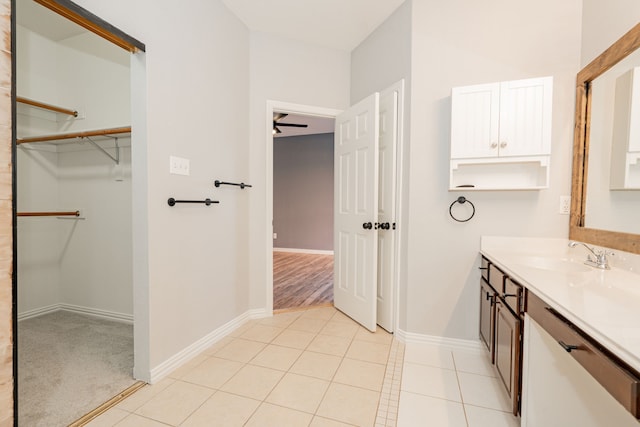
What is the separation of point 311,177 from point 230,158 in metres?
4.30

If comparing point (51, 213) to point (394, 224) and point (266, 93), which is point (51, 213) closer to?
point (266, 93)

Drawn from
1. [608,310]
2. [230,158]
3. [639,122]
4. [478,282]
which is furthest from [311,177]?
[608,310]

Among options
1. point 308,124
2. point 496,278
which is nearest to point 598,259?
point 496,278

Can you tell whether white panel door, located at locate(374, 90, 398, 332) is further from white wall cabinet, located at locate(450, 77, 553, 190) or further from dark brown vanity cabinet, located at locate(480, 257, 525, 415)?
dark brown vanity cabinet, located at locate(480, 257, 525, 415)

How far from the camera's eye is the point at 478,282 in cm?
229

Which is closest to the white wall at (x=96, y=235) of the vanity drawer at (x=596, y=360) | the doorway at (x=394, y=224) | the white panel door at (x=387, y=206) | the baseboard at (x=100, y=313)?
the baseboard at (x=100, y=313)

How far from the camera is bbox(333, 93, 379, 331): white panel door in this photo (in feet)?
8.51

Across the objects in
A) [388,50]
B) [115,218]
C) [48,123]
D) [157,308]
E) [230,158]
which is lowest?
[157,308]

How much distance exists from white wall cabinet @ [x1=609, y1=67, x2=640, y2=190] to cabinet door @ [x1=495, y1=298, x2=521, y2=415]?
945 mm

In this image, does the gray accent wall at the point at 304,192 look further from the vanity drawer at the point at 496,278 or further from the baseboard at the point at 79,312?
the vanity drawer at the point at 496,278

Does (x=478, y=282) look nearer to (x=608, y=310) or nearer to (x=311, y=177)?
(x=608, y=310)

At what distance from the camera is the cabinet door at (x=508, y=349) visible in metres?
1.44

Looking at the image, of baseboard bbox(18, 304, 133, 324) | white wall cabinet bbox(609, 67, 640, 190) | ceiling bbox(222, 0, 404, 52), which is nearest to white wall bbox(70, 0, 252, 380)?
ceiling bbox(222, 0, 404, 52)

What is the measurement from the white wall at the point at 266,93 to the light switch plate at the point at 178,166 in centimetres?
85
